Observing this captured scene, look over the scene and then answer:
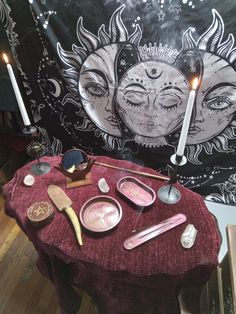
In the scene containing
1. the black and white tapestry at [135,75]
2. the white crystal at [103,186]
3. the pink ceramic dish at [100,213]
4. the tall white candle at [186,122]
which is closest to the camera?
the tall white candle at [186,122]

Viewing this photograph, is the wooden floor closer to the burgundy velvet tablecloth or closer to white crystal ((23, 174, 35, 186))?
the burgundy velvet tablecloth

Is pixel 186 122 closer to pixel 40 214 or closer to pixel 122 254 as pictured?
pixel 122 254

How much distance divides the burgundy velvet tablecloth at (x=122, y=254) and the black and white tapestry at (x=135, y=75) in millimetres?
474

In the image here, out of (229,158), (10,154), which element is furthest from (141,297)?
(10,154)

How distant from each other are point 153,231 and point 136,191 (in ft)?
0.58

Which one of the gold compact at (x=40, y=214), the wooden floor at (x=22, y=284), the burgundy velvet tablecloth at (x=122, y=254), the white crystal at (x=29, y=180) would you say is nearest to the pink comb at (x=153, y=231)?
the burgundy velvet tablecloth at (x=122, y=254)

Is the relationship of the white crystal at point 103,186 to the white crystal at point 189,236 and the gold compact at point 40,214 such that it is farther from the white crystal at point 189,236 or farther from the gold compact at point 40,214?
the white crystal at point 189,236

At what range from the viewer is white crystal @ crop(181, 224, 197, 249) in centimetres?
85

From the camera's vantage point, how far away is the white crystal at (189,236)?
2.77ft

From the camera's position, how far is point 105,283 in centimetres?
89

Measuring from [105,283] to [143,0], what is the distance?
1156 mm

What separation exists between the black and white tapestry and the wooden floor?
2.27 feet

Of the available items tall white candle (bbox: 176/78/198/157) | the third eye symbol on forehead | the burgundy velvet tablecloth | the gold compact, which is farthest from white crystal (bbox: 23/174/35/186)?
the third eye symbol on forehead

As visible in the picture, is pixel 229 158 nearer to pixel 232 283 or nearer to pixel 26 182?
pixel 232 283
